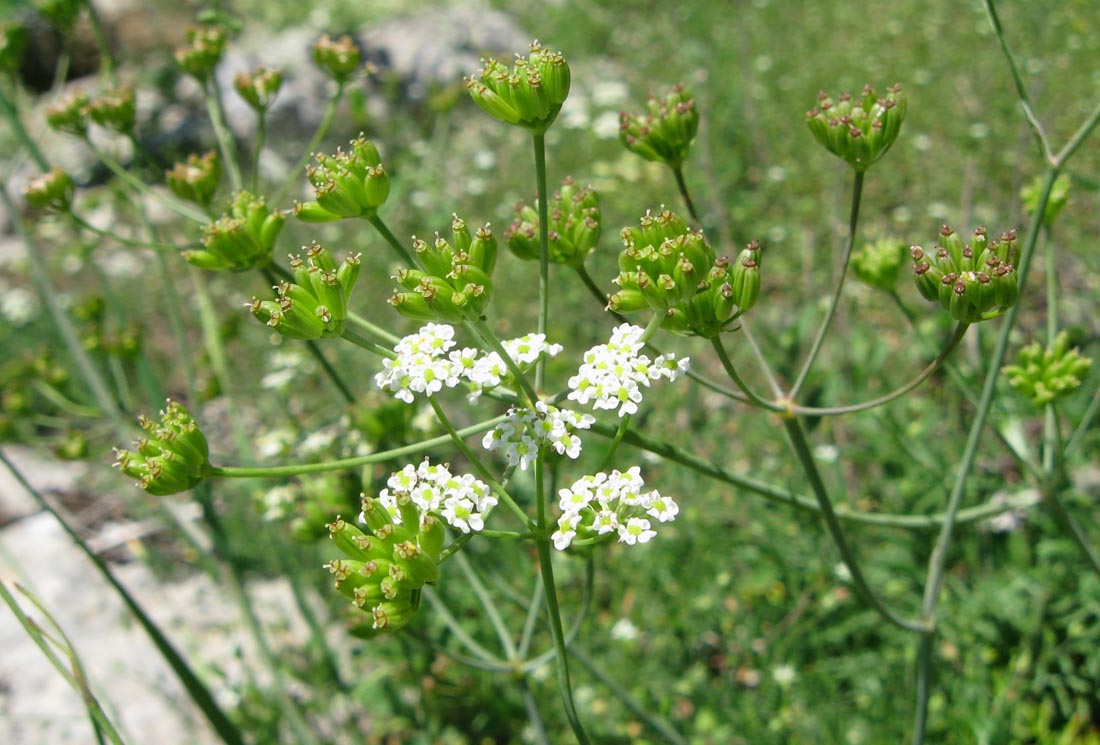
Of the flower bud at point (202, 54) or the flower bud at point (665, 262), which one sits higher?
the flower bud at point (202, 54)

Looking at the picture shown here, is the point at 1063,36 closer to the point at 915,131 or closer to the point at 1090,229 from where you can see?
the point at 915,131

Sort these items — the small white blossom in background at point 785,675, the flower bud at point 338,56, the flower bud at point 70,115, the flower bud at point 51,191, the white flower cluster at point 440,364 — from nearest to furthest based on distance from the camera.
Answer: the white flower cluster at point 440,364
the flower bud at point 51,191
the flower bud at point 338,56
the flower bud at point 70,115
the small white blossom in background at point 785,675

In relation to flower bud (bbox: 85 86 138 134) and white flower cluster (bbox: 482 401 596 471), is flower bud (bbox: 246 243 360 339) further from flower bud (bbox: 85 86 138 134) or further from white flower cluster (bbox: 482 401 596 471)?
flower bud (bbox: 85 86 138 134)

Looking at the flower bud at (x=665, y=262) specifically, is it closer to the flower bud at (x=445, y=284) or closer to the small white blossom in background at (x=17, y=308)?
the flower bud at (x=445, y=284)

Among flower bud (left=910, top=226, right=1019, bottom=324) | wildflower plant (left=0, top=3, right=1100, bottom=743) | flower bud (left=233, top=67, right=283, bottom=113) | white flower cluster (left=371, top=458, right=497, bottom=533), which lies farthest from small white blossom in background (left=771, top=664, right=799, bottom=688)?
flower bud (left=233, top=67, right=283, bottom=113)

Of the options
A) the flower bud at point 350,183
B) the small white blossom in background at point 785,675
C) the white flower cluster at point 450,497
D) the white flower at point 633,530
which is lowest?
the small white blossom in background at point 785,675

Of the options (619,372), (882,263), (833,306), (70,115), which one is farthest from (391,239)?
(70,115)

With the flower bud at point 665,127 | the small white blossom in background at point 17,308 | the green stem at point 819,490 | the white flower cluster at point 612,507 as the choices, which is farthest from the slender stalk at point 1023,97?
the small white blossom in background at point 17,308
